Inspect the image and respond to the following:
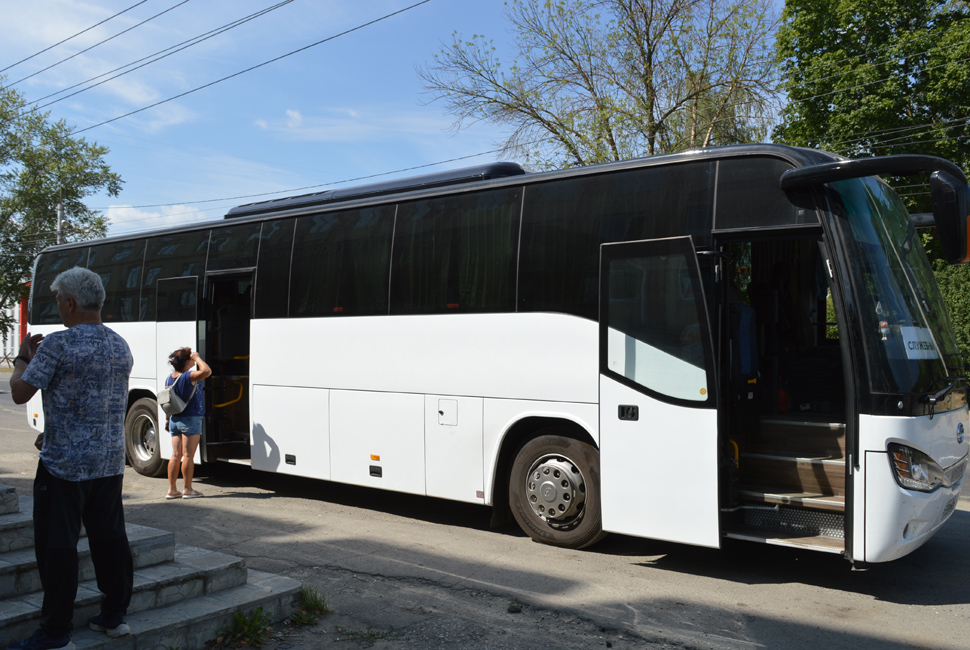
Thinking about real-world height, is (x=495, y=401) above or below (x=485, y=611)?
above

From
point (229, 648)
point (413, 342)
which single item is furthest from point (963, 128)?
point (229, 648)

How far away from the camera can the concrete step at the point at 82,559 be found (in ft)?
13.9

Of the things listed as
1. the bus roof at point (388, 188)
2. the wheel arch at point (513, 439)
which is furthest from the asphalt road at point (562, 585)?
the bus roof at point (388, 188)

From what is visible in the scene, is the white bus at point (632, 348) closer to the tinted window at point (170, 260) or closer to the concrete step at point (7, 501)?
the tinted window at point (170, 260)

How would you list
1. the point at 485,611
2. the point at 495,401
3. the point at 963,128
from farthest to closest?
the point at 963,128 → the point at 495,401 → the point at 485,611

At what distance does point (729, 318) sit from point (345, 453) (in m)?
4.31

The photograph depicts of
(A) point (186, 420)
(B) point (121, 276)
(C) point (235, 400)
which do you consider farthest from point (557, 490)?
(B) point (121, 276)

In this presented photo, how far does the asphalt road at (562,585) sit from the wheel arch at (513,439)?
31cm

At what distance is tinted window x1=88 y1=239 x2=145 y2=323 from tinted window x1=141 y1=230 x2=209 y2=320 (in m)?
0.19

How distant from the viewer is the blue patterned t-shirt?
12.7 ft

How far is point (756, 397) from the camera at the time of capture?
6484 mm

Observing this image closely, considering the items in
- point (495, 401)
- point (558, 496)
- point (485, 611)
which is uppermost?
point (495, 401)

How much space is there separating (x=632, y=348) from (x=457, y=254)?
2129 mm

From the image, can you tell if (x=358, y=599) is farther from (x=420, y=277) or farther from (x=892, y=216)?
(x=892, y=216)
